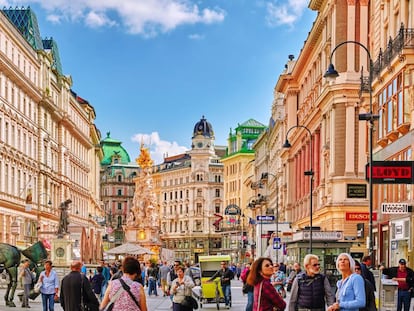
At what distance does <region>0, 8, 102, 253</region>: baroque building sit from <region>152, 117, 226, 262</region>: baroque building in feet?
226

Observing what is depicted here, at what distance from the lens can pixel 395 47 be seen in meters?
36.8

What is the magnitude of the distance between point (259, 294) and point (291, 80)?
7475 centimetres

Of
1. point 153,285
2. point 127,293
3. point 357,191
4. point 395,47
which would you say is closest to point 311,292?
point 127,293

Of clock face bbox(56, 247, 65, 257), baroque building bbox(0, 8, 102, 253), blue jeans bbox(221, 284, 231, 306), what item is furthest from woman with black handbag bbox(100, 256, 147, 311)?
baroque building bbox(0, 8, 102, 253)

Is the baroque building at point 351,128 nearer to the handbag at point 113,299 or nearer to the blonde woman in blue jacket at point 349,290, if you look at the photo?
the blonde woman in blue jacket at point 349,290

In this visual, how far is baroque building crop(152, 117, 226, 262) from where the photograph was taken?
182m

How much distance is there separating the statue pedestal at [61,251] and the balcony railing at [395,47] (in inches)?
909

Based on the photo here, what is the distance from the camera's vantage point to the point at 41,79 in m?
84.1

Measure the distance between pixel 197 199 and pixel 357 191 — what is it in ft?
437

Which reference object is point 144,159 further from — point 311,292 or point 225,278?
point 311,292

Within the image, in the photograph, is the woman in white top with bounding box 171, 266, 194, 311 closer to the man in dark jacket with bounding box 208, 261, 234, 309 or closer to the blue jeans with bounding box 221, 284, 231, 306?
the man in dark jacket with bounding box 208, 261, 234, 309

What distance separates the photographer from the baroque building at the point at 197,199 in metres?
182

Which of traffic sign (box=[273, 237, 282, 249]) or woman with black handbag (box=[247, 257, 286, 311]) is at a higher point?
woman with black handbag (box=[247, 257, 286, 311])

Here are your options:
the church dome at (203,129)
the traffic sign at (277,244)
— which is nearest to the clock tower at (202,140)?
the church dome at (203,129)
